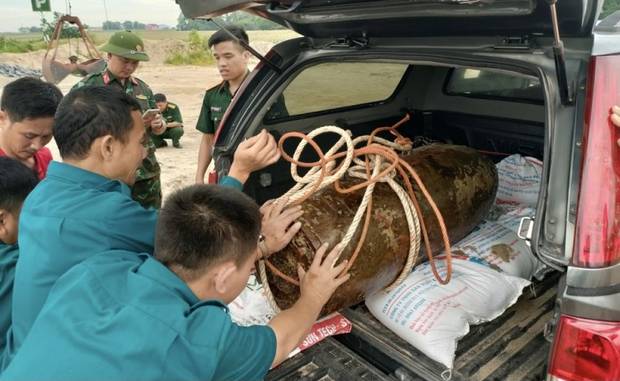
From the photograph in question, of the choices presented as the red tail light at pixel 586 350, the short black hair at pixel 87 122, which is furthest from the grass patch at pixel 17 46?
the red tail light at pixel 586 350

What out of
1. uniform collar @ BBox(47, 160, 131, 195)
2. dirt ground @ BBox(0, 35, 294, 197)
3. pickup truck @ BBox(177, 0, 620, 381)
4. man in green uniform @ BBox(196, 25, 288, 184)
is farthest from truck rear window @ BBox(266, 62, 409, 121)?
uniform collar @ BBox(47, 160, 131, 195)

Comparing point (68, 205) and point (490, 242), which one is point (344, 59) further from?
point (68, 205)

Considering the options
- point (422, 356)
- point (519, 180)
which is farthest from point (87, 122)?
point (519, 180)

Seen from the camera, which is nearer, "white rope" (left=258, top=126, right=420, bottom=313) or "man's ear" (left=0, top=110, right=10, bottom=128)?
"white rope" (left=258, top=126, right=420, bottom=313)

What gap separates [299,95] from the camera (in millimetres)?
2996

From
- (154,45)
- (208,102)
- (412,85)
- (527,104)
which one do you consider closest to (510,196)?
(527,104)

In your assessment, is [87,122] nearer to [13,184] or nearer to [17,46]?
[13,184]

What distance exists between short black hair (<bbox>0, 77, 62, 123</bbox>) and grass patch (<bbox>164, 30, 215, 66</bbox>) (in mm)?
24955

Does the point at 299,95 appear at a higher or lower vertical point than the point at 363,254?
higher

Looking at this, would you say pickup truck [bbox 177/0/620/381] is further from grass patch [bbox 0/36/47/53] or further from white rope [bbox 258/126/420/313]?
grass patch [bbox 0/36/47/53]

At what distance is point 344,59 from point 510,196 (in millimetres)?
1497

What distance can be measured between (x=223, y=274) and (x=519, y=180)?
2.27 m

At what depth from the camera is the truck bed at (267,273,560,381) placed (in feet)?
5.32

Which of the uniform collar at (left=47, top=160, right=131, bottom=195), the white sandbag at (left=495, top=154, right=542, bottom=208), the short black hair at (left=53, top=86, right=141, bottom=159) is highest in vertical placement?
the short black hair at (left=53, top=86, right=141, bottom=159)
